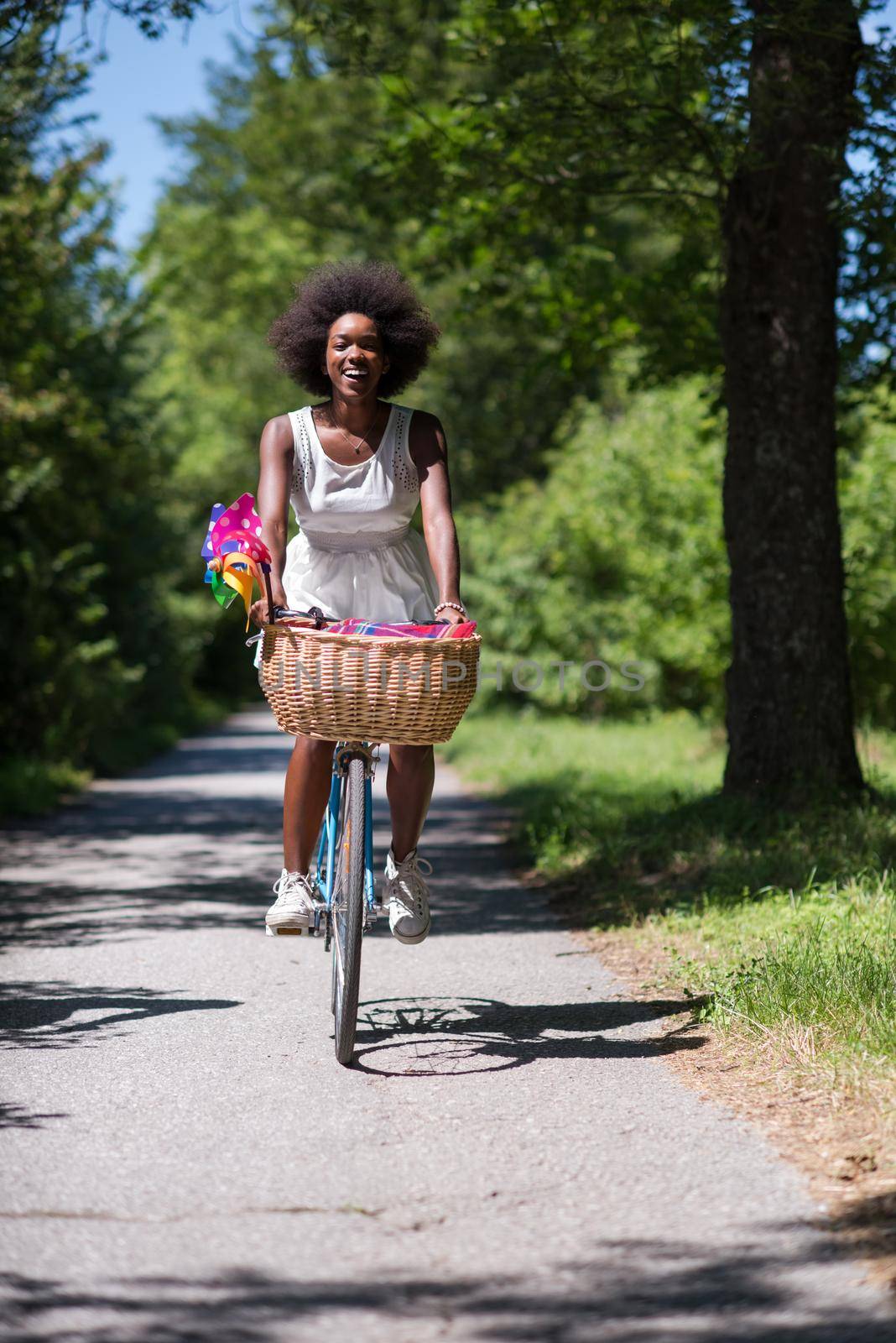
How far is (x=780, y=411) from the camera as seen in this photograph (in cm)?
888

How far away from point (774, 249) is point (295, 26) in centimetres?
350

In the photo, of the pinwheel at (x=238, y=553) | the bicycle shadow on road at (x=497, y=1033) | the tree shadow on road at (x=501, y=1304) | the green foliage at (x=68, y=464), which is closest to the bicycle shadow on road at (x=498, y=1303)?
the tree shadow on road at (x=501, y=1304)

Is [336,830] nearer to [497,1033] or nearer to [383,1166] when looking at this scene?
[497,1033]

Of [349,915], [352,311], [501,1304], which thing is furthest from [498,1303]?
[352,311]

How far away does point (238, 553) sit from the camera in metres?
4.89

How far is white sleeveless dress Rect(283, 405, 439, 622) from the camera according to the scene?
529cm

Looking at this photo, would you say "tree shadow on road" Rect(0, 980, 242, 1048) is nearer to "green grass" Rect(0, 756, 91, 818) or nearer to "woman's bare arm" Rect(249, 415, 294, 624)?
"woman's bare arm" Rect(249, 415, 294, 624)

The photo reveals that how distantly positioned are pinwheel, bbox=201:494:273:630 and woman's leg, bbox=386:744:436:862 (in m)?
0.74

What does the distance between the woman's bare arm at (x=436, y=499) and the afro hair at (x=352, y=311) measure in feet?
1.22

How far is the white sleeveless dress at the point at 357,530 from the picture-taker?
5.29 metres

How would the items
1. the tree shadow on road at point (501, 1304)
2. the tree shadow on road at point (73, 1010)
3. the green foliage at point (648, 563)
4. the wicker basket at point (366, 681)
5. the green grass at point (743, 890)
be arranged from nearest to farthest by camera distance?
the tree shadow on road at point (501, 1304)
the wicker basket at point (366, 681)
the green grass at point (743, 890)
the tree shadow on road at point (73, 1010)
the green foliage at point (648, 563)

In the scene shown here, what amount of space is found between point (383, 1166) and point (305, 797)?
168cm

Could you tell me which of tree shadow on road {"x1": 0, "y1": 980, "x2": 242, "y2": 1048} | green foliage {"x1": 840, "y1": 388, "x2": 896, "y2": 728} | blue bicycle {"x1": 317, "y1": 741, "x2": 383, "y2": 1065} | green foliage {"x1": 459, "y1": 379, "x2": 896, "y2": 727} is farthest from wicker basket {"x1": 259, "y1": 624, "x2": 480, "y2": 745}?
green foliage {"x1": 840, "y1": 388, "x2": 896, "y2": 728}

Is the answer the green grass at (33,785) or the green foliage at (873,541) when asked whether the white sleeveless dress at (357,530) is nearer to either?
the green grass at (33,785)
